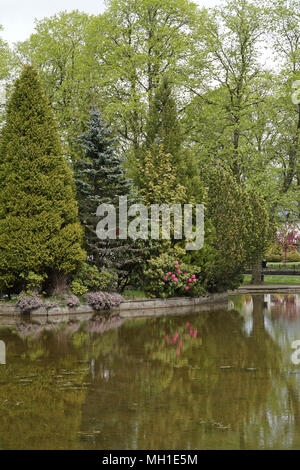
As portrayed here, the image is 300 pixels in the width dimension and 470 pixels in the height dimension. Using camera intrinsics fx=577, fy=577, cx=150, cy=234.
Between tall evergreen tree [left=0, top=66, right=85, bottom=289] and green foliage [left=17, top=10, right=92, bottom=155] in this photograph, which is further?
green foliage [left=17, top=10, right=92, bottom=155]

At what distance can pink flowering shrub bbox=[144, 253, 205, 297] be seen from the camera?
751 inches

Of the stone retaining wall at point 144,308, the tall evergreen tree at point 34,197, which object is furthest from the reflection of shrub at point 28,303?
the tall evergreen tree at point 34,197

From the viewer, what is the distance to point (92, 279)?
18203mm

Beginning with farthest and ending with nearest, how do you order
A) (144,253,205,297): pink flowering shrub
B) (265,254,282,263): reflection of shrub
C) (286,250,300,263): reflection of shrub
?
(265,254,282,263): reflection of shrub → (286,250,300,263): reflection of shrub → (144,253,205,297): pink flowering shrub

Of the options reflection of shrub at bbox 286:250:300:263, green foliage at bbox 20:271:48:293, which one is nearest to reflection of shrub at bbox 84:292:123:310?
green foliage at bbox 20:271:48:293

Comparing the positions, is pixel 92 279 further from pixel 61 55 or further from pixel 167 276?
pixel 61 55

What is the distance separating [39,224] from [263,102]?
18362 mm

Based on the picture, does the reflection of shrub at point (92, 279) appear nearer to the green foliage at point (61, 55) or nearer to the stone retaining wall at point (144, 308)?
the stone retaining wall at point (144, 308)

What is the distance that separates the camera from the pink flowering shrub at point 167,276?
19.1 metres
